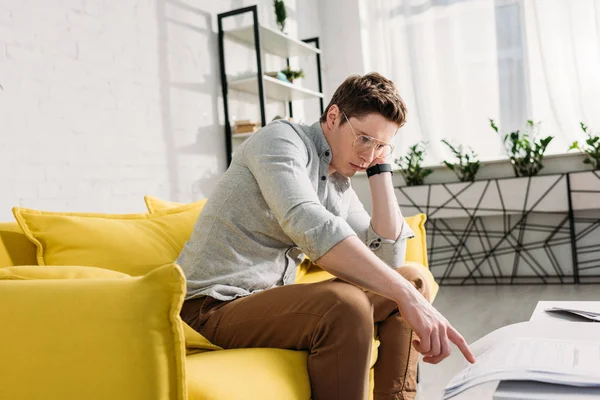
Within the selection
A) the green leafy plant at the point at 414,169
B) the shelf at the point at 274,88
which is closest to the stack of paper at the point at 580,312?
the shelf at the point at 274,88

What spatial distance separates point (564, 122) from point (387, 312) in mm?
3117

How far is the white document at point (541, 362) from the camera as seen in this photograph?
2.30 ft

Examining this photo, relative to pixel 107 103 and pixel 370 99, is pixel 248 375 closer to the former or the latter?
pixel 370 99

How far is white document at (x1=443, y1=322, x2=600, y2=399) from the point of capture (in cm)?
70

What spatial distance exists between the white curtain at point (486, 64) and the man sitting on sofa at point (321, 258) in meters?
2.85

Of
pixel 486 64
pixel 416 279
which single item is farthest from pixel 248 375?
pixel 486 64

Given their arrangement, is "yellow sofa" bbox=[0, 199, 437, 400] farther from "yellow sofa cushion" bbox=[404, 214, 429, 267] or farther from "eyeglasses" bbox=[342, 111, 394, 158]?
"yellow sofa cushion" bbox=[404, 214, 429, 267]

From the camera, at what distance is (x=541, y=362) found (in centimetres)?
75

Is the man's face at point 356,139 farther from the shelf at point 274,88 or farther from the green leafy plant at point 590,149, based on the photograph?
the green leafy plant at point 590,149

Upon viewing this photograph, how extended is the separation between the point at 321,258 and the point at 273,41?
2778 millimetres

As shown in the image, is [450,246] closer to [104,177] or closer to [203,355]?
[104,177]

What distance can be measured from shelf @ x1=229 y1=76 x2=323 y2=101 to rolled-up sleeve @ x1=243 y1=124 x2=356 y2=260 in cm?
204

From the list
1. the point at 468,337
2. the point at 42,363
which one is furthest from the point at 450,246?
the point at 42,363

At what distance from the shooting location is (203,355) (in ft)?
3.90
